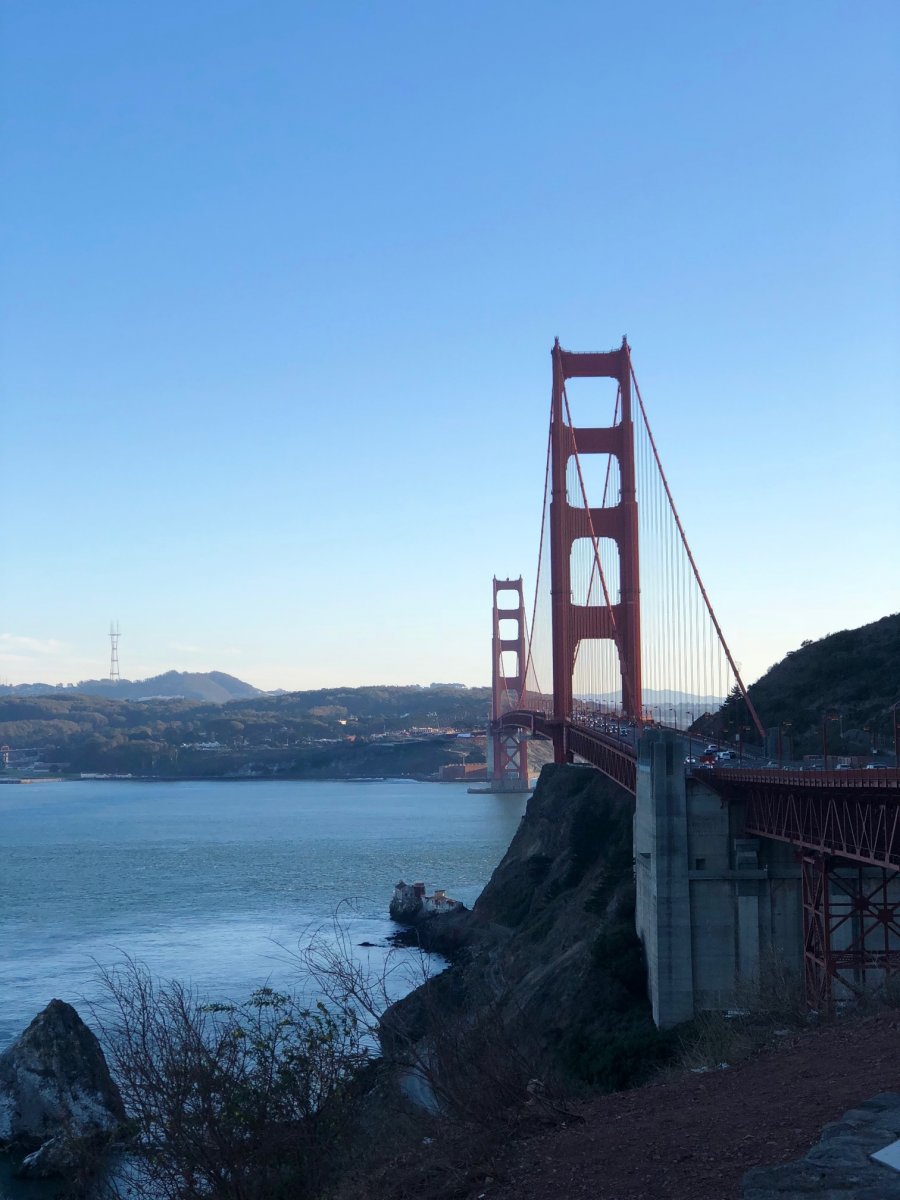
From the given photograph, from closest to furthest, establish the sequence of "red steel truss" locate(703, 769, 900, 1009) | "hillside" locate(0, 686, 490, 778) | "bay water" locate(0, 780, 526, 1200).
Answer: "red steel truss" locate(703, 769, 900, 1009)
"bay water" locate(0, 780, 526, 1200)
"hillside" locate(0, 686, 490, 778)

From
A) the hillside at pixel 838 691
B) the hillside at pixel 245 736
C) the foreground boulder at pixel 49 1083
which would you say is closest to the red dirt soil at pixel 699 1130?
the foreground boulder at pixel 49 1083

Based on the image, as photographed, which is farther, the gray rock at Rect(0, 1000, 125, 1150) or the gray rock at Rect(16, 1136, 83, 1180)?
the gray rock at Rect(0, 1000, 125, 1150)

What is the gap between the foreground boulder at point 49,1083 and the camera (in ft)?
57.8

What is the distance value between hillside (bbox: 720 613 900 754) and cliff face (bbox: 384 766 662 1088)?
5390mm

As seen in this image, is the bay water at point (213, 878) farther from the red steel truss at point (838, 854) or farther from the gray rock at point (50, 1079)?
the red steel truss at point (838, 854)

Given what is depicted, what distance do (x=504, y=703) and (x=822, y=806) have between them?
75.1 metres

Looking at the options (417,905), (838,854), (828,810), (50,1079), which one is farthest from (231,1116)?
(417,905)

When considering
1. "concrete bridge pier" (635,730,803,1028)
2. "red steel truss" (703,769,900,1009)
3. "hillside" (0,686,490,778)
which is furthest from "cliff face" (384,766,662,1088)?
"hillside" (0,686,490,778)

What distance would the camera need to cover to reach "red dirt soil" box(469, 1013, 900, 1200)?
20.3ft

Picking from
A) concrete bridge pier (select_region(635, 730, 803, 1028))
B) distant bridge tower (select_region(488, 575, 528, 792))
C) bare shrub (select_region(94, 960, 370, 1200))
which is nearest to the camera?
bare shrub (select_region(94, 960, 370, 1200))

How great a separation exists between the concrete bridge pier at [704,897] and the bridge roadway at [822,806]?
0.40 meters

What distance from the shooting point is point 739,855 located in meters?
20.0

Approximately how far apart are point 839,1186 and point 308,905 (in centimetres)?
3601

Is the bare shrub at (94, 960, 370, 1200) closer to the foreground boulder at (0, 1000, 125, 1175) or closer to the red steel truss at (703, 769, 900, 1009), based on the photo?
the red steel truss at (703, 769, 900, 1009)
